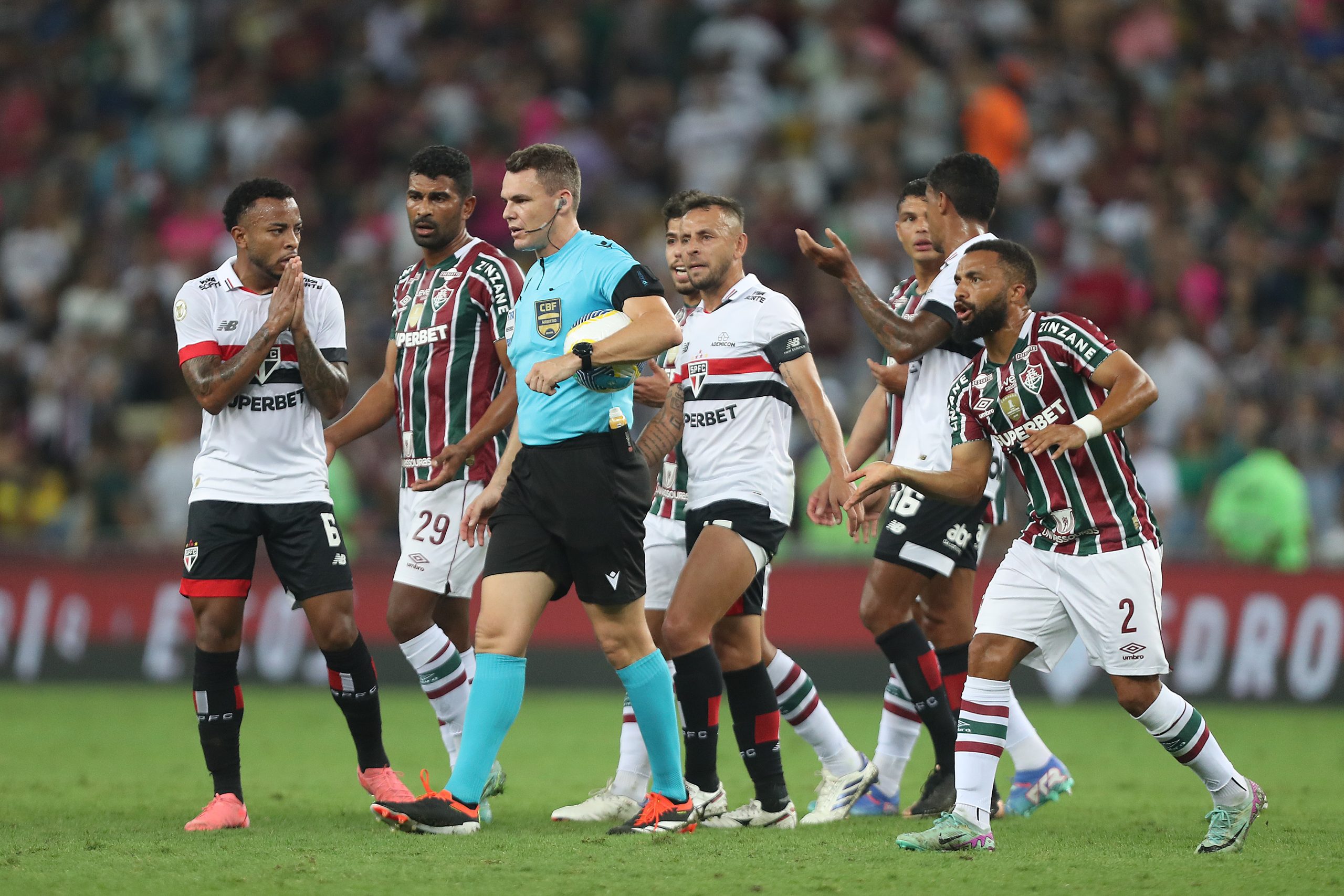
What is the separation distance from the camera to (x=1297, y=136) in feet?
52.9

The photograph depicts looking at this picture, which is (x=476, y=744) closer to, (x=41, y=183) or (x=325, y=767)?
(x=325, y=767)

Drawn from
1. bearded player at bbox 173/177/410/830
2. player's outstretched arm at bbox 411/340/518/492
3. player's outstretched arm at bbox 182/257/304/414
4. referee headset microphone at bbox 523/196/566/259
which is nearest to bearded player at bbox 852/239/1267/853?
referee headset microphone at bbox 523/196/566/259

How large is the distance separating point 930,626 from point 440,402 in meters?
2.72

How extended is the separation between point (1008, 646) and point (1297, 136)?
11.5m

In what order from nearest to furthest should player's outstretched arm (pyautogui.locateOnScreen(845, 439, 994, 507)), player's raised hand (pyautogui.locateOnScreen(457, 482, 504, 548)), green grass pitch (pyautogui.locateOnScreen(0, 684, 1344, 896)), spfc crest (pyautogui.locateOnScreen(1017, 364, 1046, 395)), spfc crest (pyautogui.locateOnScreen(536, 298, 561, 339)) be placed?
green grass pitch (pyautogui.locateOnScreen(0, 684, 1344, 896))
spfc crest (pyautogui.locateOnScreen(1017, 364, 1046, 395))
player's outstretched arm (pyautogui.locateOnScreen(845, 439, 994, 507))
spfc crest (pyautogui.locateOnScreen(536, 298, 561, 339))
player's raised hand (pyautogui.locateOnScreen(457, 482, 504, 548))

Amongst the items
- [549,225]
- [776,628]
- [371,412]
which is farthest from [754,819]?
[776,628]

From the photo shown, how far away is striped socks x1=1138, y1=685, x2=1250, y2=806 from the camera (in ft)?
21.0

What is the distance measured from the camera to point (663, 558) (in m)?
8.00

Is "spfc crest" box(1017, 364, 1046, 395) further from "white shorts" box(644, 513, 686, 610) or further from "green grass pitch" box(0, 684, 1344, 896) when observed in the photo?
"white shorts" box(644, 513, 686, 610)

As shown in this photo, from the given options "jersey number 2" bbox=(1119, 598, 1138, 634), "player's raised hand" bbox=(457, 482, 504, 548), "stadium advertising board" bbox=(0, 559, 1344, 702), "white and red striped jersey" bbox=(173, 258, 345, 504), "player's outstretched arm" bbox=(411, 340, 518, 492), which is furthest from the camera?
"stadium advertising board" bbox=(0, 559, 1344, 702)

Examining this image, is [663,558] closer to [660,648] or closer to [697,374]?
[660,648]

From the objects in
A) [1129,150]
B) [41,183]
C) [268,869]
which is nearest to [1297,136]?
[1129,150]

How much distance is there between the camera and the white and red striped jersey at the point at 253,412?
746cm

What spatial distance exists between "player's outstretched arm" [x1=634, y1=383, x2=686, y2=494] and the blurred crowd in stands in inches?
267
